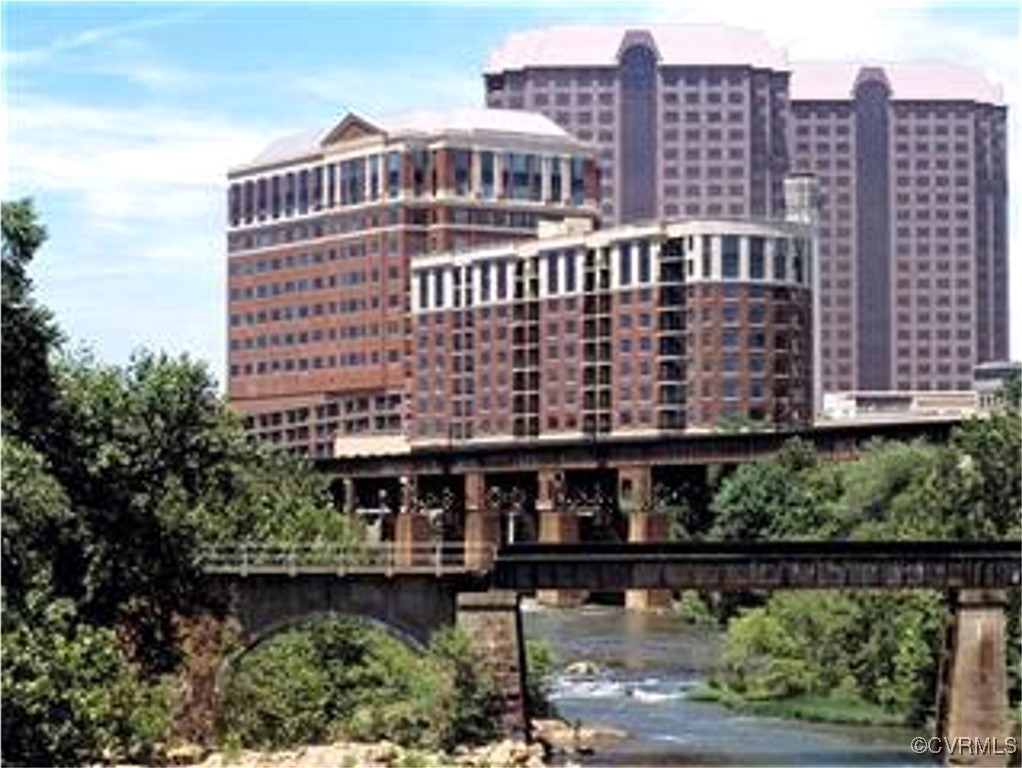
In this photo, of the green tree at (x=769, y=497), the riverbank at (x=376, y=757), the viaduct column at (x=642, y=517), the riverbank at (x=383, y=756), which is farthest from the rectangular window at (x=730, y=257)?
the riverbank at (x=376, y=757)

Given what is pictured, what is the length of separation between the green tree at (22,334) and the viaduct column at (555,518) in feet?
325

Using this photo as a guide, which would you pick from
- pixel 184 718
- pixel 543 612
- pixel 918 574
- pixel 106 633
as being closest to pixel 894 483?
pixel 543 612

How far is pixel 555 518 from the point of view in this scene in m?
163

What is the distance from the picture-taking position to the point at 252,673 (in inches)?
2704

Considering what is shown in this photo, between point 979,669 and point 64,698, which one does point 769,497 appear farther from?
point 64,698

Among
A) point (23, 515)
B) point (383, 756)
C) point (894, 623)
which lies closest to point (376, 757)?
point (383, 756)

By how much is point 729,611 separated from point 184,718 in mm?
68768

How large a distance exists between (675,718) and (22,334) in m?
32.9

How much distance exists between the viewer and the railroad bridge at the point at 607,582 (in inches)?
2682

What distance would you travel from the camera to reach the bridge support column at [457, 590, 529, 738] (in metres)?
66.6

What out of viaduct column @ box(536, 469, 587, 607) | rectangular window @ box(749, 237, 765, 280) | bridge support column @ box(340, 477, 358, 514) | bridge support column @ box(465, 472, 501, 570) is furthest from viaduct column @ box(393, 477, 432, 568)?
rectangular window @ box(749, 237, 765, 280)

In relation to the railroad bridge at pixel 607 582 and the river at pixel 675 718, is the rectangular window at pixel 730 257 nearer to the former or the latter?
the river at pixel 675 718

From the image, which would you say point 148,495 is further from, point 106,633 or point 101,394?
point 106,633

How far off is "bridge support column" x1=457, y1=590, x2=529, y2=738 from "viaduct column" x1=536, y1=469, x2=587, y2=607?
89.9m
